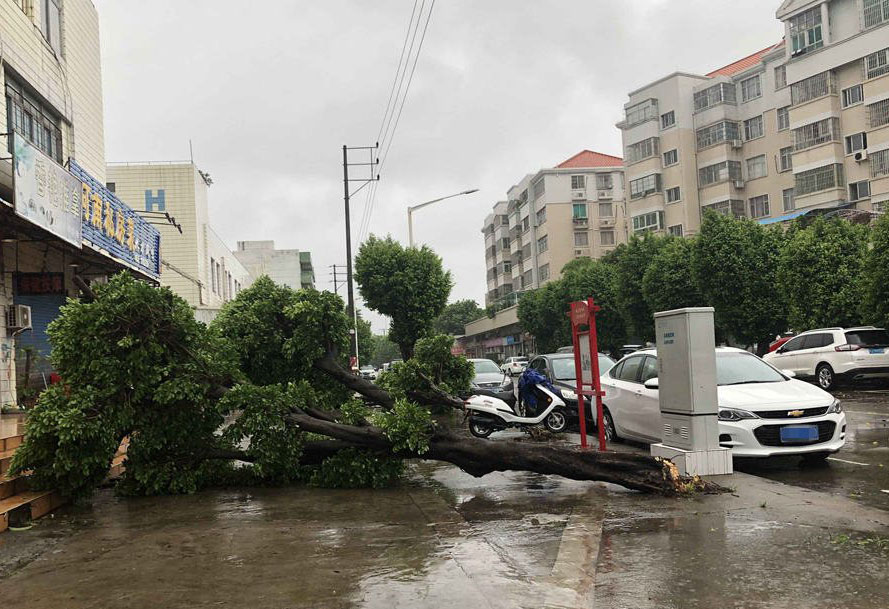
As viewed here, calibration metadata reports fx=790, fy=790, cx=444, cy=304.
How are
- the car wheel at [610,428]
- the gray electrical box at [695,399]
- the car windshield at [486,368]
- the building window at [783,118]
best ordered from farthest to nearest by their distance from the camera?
the building window at [783,118] < the car windshield at [486,368] < the car wheel at [610,428] < the gray electrical box at [695,399]

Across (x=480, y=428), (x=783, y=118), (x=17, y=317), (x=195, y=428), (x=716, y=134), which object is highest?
(x=716, y=134)

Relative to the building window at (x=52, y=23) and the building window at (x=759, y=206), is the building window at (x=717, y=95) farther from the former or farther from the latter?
the building window at (x=52, y=23)

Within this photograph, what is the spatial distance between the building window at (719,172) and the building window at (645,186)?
325 cm

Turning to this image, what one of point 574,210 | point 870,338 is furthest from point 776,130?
point 870,338

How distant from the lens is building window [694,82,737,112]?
5541cm

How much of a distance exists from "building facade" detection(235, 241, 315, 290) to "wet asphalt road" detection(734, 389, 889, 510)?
80788 millimetres

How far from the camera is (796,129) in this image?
45.0 meters

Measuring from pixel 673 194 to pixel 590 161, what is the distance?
2310cm

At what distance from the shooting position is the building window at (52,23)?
54.7 ft

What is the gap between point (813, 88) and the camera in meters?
43.8

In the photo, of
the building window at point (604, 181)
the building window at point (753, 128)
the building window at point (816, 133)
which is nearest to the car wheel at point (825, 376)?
the building window at point (816, 133)

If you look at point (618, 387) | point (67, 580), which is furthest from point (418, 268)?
point (67, 580)

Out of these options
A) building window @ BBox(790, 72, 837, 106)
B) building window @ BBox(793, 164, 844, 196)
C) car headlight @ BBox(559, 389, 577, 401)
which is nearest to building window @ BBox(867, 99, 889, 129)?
building window @ BBox(790, 72, 837, 106)

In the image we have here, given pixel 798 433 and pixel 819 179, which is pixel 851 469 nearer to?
pixel 798 433
